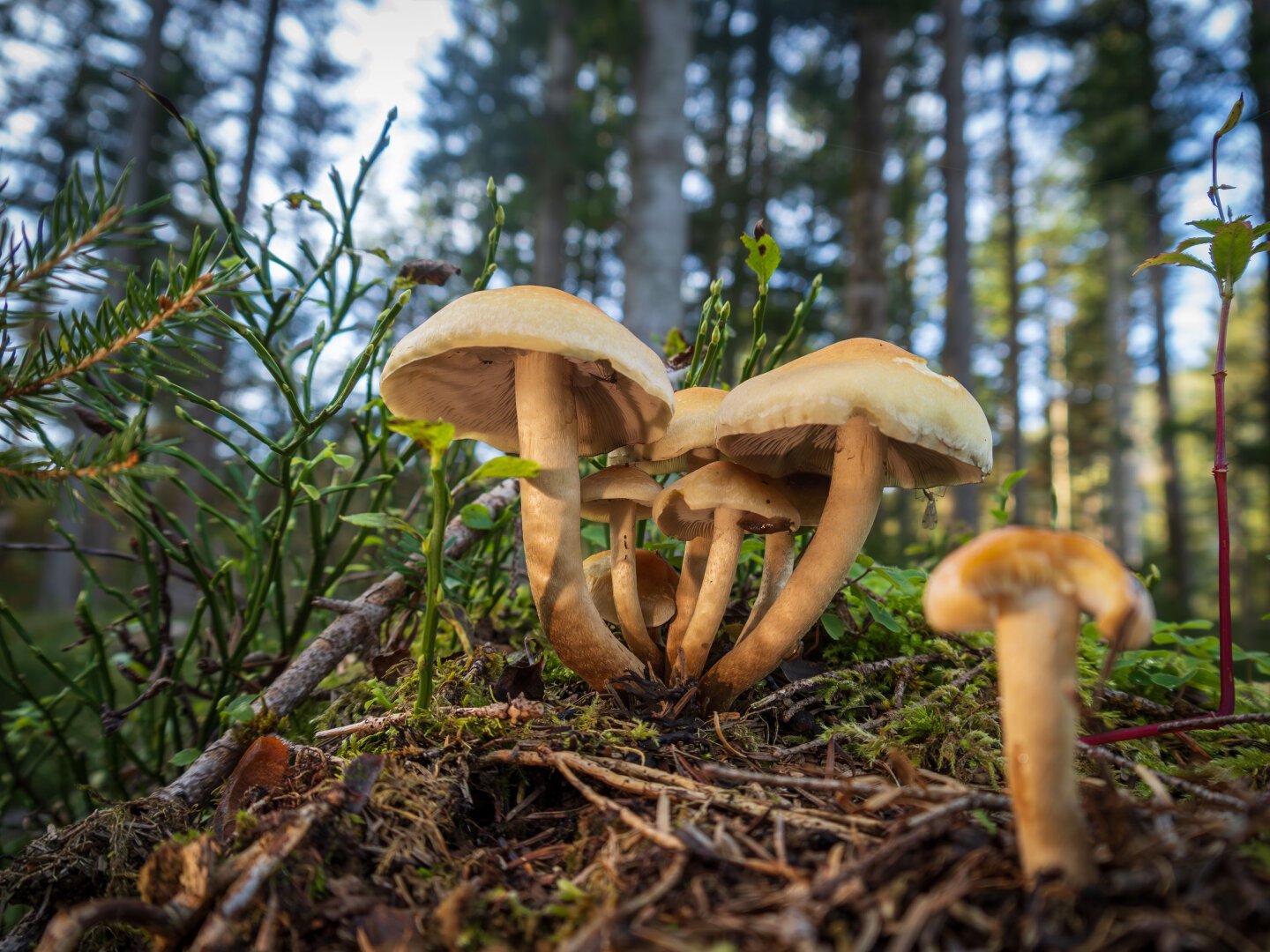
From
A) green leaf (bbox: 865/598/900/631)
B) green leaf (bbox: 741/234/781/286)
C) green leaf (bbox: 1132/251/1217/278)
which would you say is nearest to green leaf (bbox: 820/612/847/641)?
green leaf (bbox: 865/598/900/631)

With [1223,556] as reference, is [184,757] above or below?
below

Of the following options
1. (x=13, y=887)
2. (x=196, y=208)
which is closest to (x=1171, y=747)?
(x=13, y=887)

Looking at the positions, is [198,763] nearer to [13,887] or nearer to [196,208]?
[13,887]

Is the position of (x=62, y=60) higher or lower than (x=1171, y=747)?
higher

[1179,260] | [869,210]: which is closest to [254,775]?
[1179,260]

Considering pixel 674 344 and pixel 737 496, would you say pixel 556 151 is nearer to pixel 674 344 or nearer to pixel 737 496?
pixel 674 344

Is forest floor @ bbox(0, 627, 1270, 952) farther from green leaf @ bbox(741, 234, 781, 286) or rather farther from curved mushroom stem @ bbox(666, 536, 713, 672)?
green leaf @ bbox(741, 234, 781, 286)

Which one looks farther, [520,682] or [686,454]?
[686,454]
